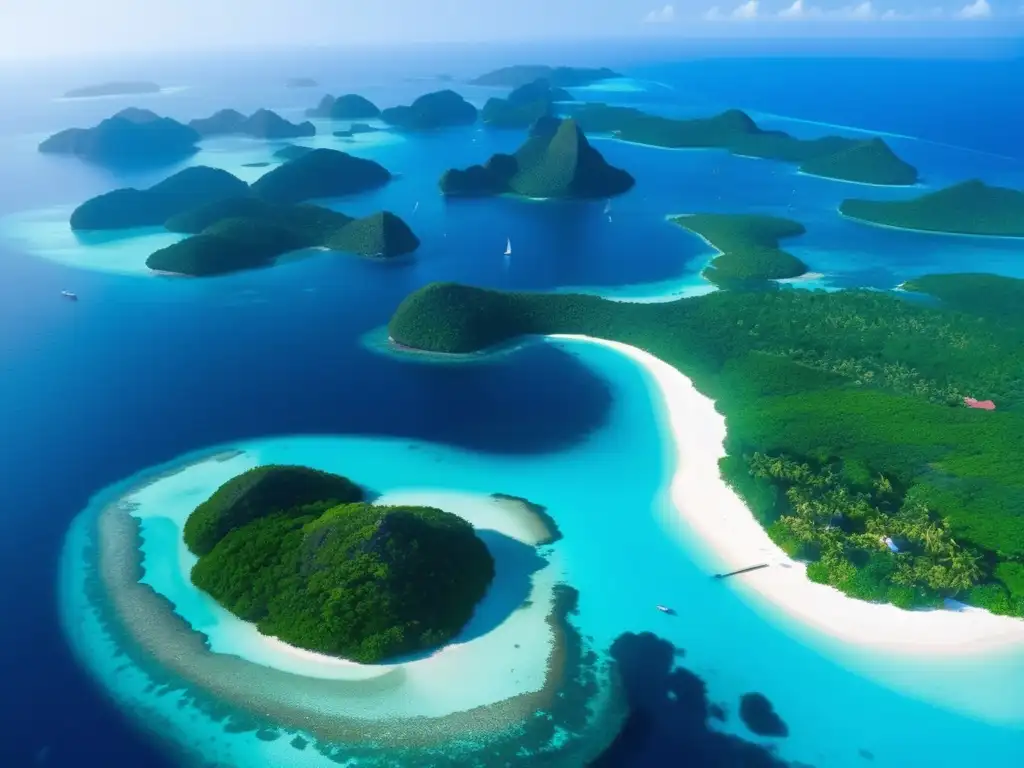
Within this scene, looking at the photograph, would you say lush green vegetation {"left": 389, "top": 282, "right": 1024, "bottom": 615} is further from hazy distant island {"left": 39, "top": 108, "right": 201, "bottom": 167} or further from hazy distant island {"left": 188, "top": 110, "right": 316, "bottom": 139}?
hazy distant island {"left": 188, "top": 110, "right": 316, "bottom": 139}

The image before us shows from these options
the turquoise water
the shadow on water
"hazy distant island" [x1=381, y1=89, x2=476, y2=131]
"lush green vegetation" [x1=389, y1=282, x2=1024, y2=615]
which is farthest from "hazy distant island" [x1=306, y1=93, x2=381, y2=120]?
the shadow on water

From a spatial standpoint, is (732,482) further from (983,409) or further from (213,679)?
(213,679)

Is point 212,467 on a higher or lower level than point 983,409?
lower

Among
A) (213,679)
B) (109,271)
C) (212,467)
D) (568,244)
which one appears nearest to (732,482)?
(213,679)

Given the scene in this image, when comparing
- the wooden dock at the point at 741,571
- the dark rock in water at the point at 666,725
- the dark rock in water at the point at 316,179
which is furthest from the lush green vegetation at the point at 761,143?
the dark rock in water at the point at 666,725

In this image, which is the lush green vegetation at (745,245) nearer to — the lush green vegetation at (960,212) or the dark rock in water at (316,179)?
the lush green vegetation at (960,212)

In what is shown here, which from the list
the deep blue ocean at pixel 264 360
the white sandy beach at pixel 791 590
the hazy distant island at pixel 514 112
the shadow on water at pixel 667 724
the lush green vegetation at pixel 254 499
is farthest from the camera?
the hazy distant island at pixel 514 112

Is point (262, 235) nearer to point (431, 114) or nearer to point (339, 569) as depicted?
point (339, 569)
